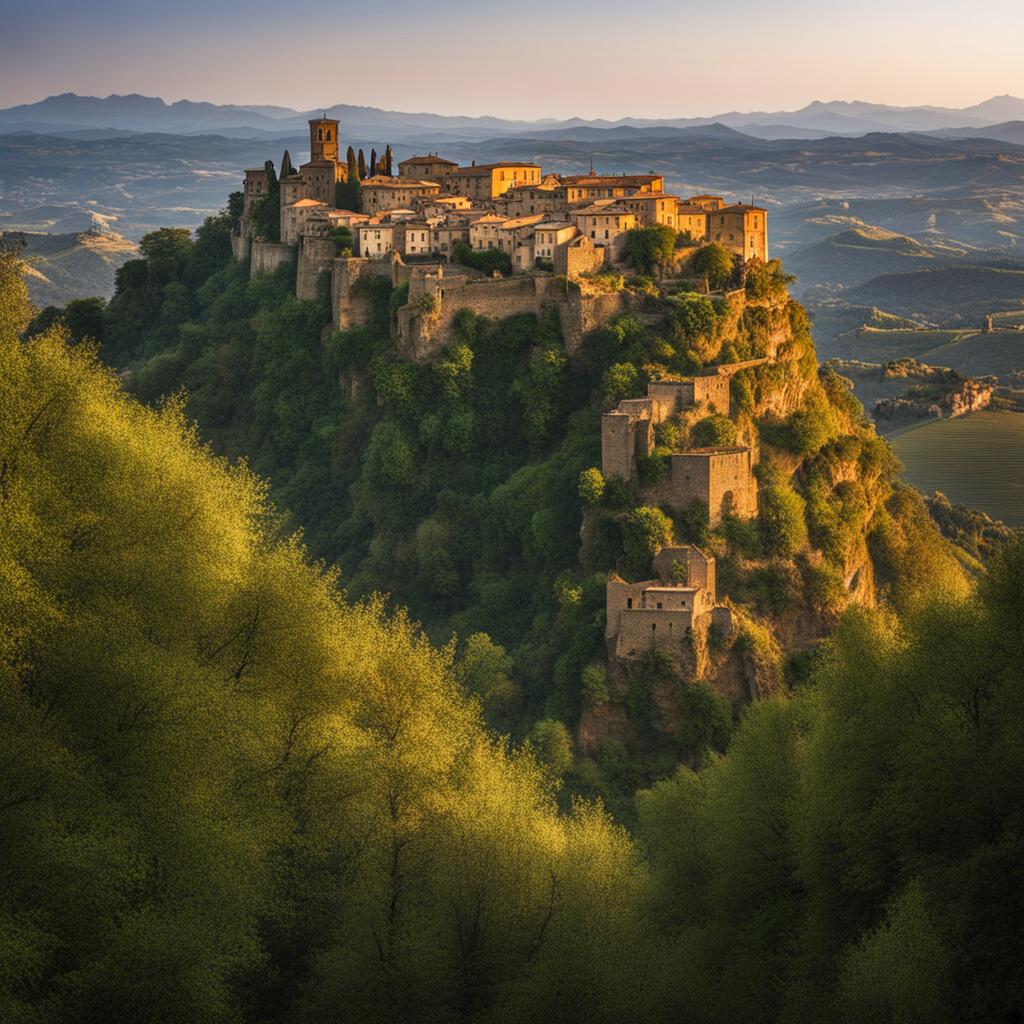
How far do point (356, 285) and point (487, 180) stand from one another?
41.4 feet

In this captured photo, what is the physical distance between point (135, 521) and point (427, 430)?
37199 mm

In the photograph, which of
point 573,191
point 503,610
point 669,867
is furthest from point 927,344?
point 669,867

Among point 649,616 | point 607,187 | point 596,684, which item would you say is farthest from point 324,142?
point 596,684

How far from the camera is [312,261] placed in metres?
75.4

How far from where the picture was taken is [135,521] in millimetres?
30641

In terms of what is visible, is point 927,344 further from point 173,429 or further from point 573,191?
point 173,429

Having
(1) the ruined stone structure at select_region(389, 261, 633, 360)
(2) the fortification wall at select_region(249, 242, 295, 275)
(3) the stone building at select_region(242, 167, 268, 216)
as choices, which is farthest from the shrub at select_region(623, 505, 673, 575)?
(3) the stone building at select_region(242, 167, 268, 216)

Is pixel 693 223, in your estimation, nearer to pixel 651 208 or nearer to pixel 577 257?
pixel 651 208

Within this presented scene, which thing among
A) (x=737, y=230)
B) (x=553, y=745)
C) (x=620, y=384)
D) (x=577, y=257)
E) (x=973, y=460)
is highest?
(x=737, y=230)

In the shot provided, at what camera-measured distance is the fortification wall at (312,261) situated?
7475 cm

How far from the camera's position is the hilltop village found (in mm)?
55094

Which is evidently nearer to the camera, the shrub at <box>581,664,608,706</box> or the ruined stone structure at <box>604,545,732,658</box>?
the ruined stone structure at <box>604,545,732,658</box>

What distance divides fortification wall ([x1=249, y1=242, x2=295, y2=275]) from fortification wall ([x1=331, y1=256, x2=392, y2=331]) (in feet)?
29.8

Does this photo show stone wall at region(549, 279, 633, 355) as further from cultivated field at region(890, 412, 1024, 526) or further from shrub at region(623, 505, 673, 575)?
cultivated field at region(890, 412, 1024, 526)
